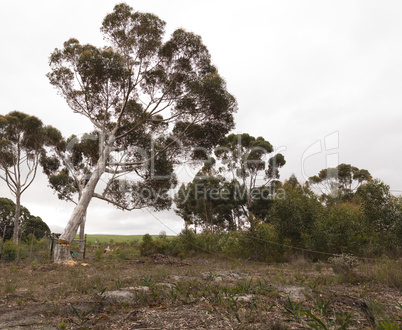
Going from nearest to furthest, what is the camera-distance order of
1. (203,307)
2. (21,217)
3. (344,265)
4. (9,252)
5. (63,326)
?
(63,326)
(203,307)
(344,265)
(9,252)
(21,217)

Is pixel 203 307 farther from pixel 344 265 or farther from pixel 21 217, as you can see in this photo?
pixel 21 217

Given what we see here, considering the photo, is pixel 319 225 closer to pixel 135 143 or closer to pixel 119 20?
pixel 135 143

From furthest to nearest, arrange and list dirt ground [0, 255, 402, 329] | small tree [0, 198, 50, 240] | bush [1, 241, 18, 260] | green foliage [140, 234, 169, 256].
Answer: small tree [0, 198, 50, 240]
green foliage [140, 234, 169, 256]
bush [1, 241, 18, 260]
dirt ground [0, 255, 402, 329]

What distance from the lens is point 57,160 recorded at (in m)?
22.7

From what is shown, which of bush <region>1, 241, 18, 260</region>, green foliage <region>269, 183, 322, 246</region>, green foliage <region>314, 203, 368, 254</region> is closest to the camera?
green foliage <region>314, 203, 368, 254</region>

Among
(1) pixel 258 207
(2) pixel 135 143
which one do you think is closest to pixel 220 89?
(2) pixel 135 143

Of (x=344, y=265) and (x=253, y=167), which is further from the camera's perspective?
(x=253, y=167)

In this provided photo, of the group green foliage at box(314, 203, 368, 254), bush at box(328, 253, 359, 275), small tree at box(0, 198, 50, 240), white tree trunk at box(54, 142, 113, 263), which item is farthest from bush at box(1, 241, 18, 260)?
green foliage at box(314, 203, 368, 254)

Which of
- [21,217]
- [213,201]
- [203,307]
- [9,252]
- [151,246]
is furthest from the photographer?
[213,201]

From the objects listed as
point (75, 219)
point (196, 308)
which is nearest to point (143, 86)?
point (75, 219)

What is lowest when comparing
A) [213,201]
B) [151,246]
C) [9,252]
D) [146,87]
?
[9,252]

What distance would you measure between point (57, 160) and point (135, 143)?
29.5ft

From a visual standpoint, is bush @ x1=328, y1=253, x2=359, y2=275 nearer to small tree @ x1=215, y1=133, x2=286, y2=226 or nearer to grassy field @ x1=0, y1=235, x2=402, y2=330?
grassy field @ x1=0, y1=235, x2=402, y2=330

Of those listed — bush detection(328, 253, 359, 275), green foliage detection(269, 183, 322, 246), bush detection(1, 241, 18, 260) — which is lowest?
bush detection(1, 241, 18, 260)
